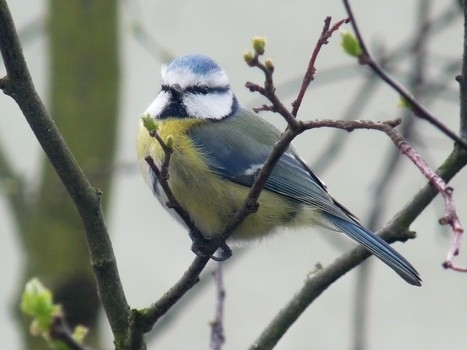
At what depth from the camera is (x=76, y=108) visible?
7.95ft

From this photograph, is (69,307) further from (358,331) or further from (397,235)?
(397,235)

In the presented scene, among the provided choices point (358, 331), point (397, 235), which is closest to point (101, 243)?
point (397, 235)

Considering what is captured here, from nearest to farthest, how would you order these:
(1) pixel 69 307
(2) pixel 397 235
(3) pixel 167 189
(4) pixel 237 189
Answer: (3) pixel 167 189 → (2) pixel 397 235 → (4) pixel 237 189 → (1) pixel 69 307

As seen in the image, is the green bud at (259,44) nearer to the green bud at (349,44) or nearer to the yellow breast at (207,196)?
the green bud at (349,44)

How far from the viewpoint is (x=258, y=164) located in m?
2.05

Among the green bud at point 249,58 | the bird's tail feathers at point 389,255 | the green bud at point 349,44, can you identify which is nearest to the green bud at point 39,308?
the green bud at point 249,58

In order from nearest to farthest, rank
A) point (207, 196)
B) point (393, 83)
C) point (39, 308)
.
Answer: point (393, 83), point (39, 308), point (207, 196)

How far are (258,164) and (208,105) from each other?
0.22 m

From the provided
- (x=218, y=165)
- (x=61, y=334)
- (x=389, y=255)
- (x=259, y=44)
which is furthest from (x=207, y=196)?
(x=61, y=334)

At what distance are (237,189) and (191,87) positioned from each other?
0.97 ft

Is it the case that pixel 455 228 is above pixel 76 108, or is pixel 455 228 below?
above

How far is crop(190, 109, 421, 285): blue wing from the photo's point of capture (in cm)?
202

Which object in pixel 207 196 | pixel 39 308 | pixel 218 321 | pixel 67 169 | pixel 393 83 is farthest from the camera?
pixel 207 196

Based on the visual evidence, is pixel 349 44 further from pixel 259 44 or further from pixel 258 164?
pixel 258 164
